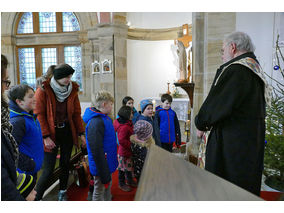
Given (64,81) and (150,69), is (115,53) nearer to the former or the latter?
(150,69)

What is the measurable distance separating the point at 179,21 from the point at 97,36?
366 centimetres

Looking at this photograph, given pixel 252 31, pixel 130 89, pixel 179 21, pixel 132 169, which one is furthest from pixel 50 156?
Result: pixel 179 21

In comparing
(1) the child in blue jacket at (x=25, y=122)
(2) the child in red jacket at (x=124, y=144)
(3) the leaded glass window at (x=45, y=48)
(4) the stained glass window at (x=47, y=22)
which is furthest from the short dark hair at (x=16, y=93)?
(4) the stained glass window at (x=47, y=22)

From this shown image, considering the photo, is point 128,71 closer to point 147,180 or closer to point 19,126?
point 19,126

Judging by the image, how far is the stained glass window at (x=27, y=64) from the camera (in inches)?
397

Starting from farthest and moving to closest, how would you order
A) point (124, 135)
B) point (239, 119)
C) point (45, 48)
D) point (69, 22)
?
1. point (45, 48)
2. point (69, 22)
3. point (124, 135)
4. point (239, 119)

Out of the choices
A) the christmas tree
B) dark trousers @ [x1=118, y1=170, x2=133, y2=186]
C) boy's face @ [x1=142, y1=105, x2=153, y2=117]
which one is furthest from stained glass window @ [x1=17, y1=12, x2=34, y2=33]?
the christmas tree

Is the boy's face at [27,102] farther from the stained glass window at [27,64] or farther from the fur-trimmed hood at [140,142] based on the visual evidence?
the stained glass window at [27,64]

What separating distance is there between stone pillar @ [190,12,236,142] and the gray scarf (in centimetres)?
216

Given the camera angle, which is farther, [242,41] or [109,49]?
[109,49]

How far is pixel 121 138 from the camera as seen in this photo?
2730mm

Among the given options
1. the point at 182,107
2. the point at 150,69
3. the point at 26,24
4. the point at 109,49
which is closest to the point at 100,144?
the point at 182,107

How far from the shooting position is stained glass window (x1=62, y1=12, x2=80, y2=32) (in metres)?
9.56

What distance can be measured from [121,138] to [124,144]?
0.09 m
